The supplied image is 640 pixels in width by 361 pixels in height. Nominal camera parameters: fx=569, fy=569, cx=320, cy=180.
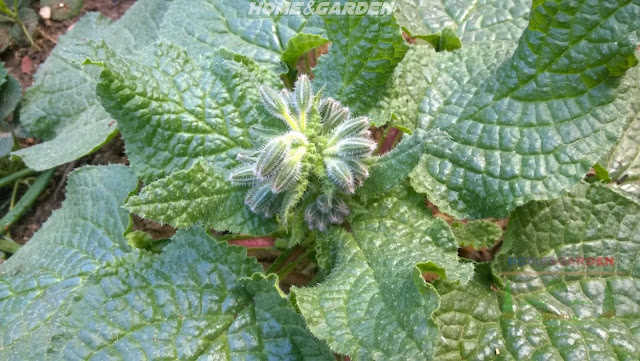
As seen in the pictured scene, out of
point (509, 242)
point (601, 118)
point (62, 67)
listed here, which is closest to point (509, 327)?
point (509, 242)

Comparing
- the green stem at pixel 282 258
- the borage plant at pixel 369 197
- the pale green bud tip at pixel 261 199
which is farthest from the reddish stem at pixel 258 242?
the pale green bud tip at pixel 261 199

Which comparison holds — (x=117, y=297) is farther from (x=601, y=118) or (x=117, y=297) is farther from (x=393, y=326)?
(x=601, y=118)

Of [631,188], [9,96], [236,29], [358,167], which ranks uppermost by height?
[236,29]

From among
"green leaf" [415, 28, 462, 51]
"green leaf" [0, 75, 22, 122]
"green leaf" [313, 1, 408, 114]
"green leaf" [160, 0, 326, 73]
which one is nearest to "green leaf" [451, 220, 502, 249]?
"green leaf" [313, 1, 408, 114]

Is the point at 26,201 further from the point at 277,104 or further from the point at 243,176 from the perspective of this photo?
the point at 277,104

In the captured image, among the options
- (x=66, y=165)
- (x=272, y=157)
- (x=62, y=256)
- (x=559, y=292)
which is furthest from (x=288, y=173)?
(x=66, y=165)

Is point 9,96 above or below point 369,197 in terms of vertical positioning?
below

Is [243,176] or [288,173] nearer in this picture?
[288,173]

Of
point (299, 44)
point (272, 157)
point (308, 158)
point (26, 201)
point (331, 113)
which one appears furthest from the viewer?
point (26, 201)
